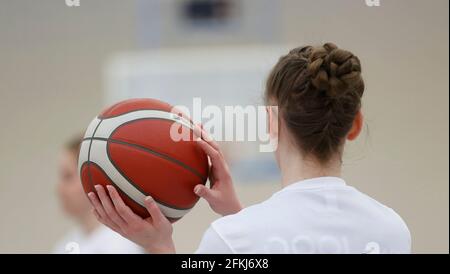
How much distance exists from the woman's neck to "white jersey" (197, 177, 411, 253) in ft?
0.06

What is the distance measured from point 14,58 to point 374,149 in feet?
9.53

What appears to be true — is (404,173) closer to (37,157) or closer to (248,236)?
(37,157)

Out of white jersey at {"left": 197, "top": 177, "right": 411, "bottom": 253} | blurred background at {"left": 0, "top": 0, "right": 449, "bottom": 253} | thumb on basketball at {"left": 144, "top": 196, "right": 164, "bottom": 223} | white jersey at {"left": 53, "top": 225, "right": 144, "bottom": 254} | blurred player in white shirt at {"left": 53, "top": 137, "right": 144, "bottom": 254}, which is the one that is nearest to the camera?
white jersey at {"left": 197, "top": 177, "right": 411, "bottom": 253}

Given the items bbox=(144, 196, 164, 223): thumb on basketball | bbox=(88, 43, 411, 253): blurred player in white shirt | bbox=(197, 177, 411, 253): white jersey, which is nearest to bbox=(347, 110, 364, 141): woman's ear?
bbox=(88, 43, 411, 253): blurred player in white shirt

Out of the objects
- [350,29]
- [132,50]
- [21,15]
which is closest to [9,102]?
[21,15]

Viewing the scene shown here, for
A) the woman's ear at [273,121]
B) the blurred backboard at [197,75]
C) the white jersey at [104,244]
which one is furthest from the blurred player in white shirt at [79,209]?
the woman's ear at [273,121]

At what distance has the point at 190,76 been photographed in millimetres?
5277

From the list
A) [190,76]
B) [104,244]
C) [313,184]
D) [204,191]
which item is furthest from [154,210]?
[190,76]

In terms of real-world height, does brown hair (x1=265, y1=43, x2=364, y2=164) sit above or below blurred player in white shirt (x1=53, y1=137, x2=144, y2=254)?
above

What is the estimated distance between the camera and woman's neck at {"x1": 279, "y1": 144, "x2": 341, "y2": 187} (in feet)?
5.03

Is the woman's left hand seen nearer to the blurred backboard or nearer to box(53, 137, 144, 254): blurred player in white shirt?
box(53, 137, 144, 254): blurred player in white shirt

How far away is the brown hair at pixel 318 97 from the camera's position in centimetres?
152
